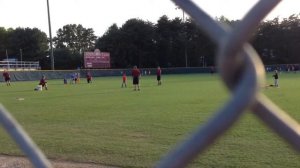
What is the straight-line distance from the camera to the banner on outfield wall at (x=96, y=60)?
7381 centimetres

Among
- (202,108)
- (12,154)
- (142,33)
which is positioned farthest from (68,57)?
(12,154)

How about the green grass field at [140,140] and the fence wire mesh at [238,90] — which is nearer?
the fence wire mesh at [238,90]

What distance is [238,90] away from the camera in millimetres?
907

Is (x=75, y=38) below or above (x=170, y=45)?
above

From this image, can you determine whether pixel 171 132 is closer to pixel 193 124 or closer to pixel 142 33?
pixel 193 124

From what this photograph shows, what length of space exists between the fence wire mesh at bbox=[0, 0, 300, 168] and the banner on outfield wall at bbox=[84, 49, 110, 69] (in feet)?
239

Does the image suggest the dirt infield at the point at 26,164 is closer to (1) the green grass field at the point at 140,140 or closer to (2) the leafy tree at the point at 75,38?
(1) the green grass field at the point at 140,140

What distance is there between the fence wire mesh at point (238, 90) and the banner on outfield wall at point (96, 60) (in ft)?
239

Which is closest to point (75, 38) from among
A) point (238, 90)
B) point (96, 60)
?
point (96, 60)

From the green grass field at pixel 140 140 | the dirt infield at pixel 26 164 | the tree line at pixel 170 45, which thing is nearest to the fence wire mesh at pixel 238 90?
the green grass field at pixel 140 140

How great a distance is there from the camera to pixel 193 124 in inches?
462

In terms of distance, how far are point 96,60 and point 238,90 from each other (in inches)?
2988

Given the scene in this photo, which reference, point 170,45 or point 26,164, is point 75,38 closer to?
point 170,45

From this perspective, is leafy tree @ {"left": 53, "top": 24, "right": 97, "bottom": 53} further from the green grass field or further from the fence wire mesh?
the fence wire mesh
